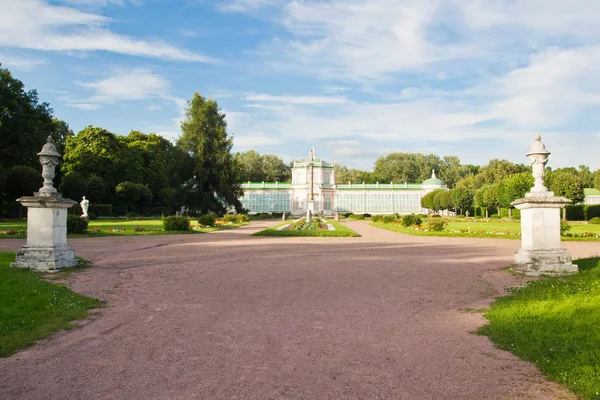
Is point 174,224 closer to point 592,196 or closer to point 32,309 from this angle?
point 32,309

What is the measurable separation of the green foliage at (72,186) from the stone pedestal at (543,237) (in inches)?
1742

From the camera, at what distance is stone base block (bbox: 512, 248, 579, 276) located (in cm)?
1019

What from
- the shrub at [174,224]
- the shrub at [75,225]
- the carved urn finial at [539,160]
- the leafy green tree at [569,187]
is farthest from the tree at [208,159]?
the carved urn finial at [539,160]

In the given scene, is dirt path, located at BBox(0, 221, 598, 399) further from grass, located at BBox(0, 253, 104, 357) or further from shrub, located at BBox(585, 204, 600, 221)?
shrub, located at BBox(585, 204, 600, 221)

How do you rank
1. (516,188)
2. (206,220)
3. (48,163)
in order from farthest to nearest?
(516,188), (206,220), (48,163)

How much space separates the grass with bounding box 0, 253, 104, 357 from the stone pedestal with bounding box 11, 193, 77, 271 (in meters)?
1.58

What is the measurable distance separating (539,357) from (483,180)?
82.2 metres

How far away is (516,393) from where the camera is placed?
3.96 meters

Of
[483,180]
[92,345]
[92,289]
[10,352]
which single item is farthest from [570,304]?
[483,180]

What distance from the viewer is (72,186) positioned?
1800 inches

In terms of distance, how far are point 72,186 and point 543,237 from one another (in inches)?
1764

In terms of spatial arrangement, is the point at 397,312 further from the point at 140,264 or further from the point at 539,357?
the point at 140,264

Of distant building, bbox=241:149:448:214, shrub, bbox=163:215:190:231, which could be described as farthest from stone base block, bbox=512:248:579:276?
distant building, bbox=241:149:448:214

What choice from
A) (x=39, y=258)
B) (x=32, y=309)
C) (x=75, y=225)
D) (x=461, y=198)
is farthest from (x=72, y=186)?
(x=461, y=198)
